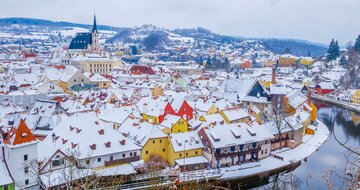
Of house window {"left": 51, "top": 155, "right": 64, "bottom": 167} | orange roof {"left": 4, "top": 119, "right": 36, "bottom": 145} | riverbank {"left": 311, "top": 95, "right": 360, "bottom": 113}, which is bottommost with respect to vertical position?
riverbank {"left": 311, "top": 95, "right": 360, "bottom": 113}

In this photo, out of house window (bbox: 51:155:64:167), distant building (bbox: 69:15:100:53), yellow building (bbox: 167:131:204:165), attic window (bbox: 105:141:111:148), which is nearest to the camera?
house window (bbox: 51:155:64:167)

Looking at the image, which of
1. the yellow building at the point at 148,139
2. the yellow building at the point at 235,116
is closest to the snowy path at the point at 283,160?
the yellow building at the point at 148,139

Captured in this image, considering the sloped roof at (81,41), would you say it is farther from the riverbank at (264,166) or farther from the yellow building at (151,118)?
the riverbank at (264,166)

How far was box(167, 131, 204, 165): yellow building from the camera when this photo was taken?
68.9 feet

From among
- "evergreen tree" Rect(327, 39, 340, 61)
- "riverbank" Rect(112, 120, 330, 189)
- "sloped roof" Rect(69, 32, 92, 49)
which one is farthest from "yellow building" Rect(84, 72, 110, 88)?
"evergreen tree" Rect(327, 39, 340, 61)

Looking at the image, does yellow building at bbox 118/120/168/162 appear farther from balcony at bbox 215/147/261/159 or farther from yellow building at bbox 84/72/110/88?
yellow building at bbox 84/72/110/88

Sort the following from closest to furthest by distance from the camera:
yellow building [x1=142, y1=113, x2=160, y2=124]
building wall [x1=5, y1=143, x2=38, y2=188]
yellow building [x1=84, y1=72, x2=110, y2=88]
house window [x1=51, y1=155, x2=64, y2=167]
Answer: building wall [x1=5, y1=143, x2=38, y2=188] → house window [x1=51, y1=155, x2=64, y2=167] → yellow building [x1=142, y1=113, x2=160, y2=124] → yellow building [x1=84, y1=72, x2=110, y2=88]

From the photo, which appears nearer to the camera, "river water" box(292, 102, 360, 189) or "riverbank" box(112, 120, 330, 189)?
"riverbank" box(112, 120, 330, 189)

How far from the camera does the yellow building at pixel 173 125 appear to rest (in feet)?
78.6

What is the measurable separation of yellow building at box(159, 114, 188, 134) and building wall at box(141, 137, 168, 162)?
2.19 metres

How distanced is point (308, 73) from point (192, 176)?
191 ft

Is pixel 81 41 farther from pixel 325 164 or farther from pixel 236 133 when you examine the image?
pixel 325 164

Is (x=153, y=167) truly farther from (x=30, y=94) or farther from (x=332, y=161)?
(x=30, y=94)

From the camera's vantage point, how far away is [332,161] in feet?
77.2
